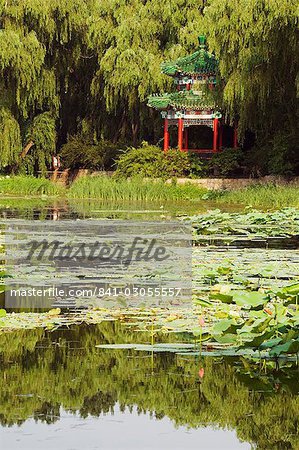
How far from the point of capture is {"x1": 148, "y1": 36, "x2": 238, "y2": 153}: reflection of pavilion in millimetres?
33156

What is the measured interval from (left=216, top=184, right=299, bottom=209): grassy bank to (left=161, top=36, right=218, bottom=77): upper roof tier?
569 centimetres

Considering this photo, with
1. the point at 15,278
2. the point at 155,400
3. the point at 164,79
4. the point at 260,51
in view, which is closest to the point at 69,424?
the point at 155,400

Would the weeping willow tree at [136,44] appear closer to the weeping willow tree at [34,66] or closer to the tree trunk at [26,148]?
the weeping willow tree at [34,66]

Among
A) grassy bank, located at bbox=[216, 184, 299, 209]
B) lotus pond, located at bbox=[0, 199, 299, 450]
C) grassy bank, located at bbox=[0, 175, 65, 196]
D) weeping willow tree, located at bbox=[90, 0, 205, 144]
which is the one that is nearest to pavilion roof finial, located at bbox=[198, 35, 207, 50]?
weeping willow tree, located at bbox=[90, 0, 205, 144]

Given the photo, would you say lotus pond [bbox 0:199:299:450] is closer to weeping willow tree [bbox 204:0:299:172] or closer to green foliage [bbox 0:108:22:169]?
weeping willow tree [bbox 204:0:299:172]

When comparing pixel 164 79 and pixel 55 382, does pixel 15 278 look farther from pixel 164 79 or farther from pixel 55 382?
pixel 164 79

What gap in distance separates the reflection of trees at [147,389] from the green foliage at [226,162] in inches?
1035

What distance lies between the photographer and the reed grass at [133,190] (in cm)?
2942

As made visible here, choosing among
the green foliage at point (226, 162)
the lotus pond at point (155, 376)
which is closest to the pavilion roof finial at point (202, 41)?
the green foliage at point (226, 162)

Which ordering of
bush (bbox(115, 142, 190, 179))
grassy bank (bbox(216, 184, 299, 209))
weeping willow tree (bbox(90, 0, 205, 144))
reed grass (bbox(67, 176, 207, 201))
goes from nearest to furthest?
grassy bank (bbox(216, 184, 299, 209)), reed grass (bbox(67, 176, 207, 201)), bush (bbox(115, 142, 190, 179)), weeping willow tree (bbox(90, 0, 205, 144))

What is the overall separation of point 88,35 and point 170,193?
8.50 meters

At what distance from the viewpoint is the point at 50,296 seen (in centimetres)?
873

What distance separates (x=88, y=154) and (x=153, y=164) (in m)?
4.11

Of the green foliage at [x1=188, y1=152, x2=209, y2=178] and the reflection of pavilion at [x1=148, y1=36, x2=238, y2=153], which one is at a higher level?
the reflection of pavilion at [x1=148, y1=36, x2=238, y2=153]
